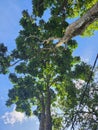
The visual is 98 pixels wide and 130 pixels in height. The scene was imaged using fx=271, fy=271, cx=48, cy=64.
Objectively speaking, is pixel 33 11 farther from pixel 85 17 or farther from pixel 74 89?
pixel 85 17

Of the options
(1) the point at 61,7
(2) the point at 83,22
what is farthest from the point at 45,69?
(2) the point at 83,22

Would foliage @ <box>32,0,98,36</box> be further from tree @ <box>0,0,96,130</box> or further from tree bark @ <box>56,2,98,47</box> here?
tree bark @ <box>56,2,98,47</box>

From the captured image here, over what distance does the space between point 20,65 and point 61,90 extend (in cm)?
550

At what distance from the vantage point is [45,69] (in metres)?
28.7

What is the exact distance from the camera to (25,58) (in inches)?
1072

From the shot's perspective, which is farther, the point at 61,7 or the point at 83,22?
the point at 61,7

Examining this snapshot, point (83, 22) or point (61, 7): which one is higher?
point (61, 7)

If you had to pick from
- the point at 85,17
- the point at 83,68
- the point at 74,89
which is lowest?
the point at 85,17

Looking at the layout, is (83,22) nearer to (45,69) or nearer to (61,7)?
(61,7)

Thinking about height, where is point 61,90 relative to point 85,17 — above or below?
above

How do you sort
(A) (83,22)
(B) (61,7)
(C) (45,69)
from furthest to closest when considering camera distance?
(C) (45,69) → (B) (61,7) → (A) (83,22)

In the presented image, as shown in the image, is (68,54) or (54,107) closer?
(68,54)

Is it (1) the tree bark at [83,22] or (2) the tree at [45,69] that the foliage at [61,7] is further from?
(1) the tree bark at [83,22]

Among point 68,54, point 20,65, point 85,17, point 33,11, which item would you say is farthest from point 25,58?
point 85,17
